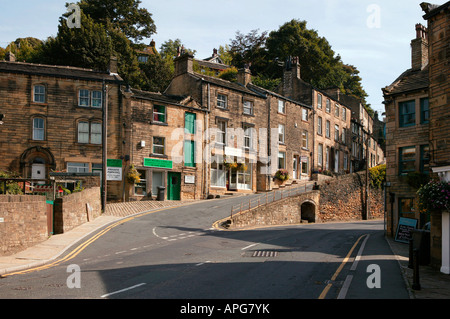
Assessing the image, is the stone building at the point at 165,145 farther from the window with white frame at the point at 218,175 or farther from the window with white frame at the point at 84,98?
the window with white frame at the point at 84,98

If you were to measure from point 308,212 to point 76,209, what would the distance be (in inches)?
827

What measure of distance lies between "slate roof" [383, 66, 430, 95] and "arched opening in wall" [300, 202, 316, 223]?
1405cm

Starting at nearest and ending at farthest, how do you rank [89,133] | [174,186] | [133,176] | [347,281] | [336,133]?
[347,281], [133,176], [89,133], [174,186], [336,133]

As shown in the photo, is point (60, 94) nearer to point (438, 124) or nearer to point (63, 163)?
point (63, 163)

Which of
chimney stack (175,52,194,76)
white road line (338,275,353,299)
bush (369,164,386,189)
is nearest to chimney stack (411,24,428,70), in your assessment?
bush (369,164,386,189)

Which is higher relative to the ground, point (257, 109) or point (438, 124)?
point (257, 109)

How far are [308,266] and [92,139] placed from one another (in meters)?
23.4

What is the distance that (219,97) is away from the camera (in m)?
40.4

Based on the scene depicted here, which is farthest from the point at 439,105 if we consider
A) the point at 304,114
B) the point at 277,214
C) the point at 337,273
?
the point at 304,114

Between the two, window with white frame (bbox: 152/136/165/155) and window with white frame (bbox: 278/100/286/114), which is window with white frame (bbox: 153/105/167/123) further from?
window with white frame (bbox: 278/100/286/114)

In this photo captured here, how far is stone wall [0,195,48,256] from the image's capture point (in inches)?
679

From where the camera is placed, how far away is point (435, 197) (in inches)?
557

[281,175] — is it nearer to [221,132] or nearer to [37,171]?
[221,132]
